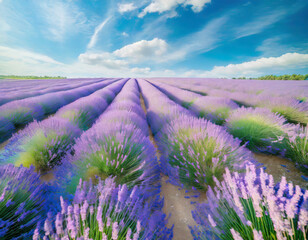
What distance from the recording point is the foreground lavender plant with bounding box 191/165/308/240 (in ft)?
1.60

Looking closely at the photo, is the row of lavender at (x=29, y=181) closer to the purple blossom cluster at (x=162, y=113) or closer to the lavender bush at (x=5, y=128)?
the lavender bush at (x=5, y=128)

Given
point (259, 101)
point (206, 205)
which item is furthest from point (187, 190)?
point (259, 101)

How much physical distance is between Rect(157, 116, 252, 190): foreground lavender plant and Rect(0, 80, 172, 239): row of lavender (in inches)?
9.7

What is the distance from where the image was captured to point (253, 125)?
1953 millimetres

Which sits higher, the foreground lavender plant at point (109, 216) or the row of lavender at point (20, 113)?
the foreground lavender plant at point (109, 216)

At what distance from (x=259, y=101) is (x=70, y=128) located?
424cm

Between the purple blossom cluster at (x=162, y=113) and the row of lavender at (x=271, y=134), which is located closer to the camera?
the row of lavender at (x=271, y=134)

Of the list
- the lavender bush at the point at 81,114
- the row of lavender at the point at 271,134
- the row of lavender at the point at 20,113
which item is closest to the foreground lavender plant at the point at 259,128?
the row of lavender at the point at 271,134

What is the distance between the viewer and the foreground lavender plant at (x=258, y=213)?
487mm

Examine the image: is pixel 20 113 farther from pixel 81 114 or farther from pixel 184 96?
pixel 184 96

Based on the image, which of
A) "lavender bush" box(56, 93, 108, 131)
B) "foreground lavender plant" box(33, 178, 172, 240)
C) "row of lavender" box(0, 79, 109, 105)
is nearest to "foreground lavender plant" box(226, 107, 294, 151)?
"foreground lavender plant" box(33, 178, 172, 240)

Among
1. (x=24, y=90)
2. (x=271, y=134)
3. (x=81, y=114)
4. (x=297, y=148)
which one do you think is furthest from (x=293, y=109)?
(x=24, y=90)

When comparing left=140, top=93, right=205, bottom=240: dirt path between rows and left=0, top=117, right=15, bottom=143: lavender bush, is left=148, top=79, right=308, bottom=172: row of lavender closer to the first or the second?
left=140, top=93, right=205, bottom=240: dirt path between rows

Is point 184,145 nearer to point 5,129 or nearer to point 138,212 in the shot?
point 138,212
